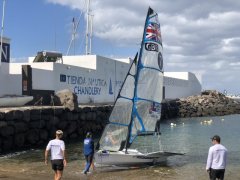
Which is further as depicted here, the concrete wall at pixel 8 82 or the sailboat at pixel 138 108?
the concrete wall at pixel 8 82

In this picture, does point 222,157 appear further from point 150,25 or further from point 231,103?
point 231,103

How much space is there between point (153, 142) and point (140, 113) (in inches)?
398

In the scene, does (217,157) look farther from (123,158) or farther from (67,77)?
(67,77)

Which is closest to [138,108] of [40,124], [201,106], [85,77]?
[40,124]

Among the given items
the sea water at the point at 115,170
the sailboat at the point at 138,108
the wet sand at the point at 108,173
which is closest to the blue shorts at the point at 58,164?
the wet sand at the point at 108,173

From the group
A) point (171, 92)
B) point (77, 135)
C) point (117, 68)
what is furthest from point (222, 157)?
point (171, 92)

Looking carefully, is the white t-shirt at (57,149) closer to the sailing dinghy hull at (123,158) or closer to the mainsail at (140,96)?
the sailing dinghy hull at (123,158)

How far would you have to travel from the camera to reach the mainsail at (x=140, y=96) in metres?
17.6

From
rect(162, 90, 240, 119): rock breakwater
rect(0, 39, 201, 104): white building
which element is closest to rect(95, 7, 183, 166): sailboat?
rect(0, 39, 201, 104): white building

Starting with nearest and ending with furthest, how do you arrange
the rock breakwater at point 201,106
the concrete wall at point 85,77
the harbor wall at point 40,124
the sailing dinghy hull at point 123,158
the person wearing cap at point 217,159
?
the person wearing cap at point 217,159
the sailing dinghy hull at point 123,158
the harbor wall at point 40,124
the concrete wall at point 85,77
the rock breakwater at point 201,106

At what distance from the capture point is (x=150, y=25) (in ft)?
59.8

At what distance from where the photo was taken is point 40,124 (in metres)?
26.0

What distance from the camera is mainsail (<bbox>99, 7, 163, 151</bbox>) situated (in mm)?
17609

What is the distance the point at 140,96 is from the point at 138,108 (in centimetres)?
51
